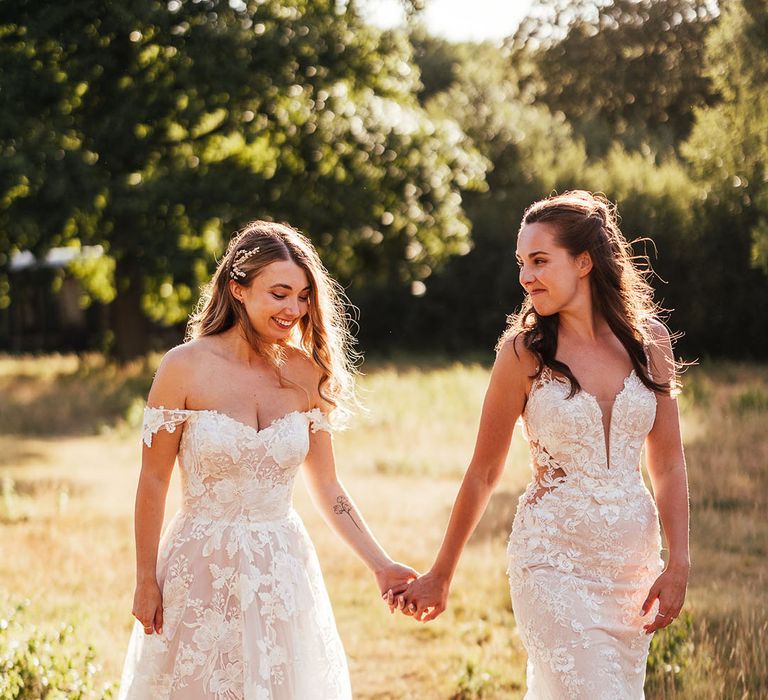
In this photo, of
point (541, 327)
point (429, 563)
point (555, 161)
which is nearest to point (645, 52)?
point (555, 161)

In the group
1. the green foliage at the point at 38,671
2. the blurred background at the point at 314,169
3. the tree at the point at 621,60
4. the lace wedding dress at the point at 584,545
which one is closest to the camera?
the lace wedding dress at the point at 584,545

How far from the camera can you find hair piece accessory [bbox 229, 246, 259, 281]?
4.06 metres

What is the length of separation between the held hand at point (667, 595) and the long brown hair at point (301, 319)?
1351mm

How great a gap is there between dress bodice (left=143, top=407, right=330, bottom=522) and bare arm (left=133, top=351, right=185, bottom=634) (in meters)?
0.04

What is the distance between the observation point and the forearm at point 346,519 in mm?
4309

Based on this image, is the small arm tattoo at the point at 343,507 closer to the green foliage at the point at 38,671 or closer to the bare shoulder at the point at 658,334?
the bare shoulder at the point at 658,334

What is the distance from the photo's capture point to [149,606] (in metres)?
3.88

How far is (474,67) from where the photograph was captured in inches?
1432

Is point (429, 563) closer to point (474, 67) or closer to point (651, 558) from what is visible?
point (651, 558)

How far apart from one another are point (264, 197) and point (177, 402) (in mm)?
17793

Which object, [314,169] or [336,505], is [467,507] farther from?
[314,169]

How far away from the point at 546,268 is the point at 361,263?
20836 millimetres

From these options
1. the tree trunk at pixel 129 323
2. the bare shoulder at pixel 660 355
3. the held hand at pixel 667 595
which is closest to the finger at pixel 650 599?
the held hand at pixel 667 595

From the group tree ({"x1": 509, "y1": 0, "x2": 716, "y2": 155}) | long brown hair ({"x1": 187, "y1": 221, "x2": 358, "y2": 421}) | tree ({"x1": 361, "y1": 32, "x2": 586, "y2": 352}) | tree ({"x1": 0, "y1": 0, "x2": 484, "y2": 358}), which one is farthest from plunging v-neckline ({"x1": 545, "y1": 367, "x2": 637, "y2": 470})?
tree ({"x1": 509, "y1": 0, "x2": 716, "y2": 155})
